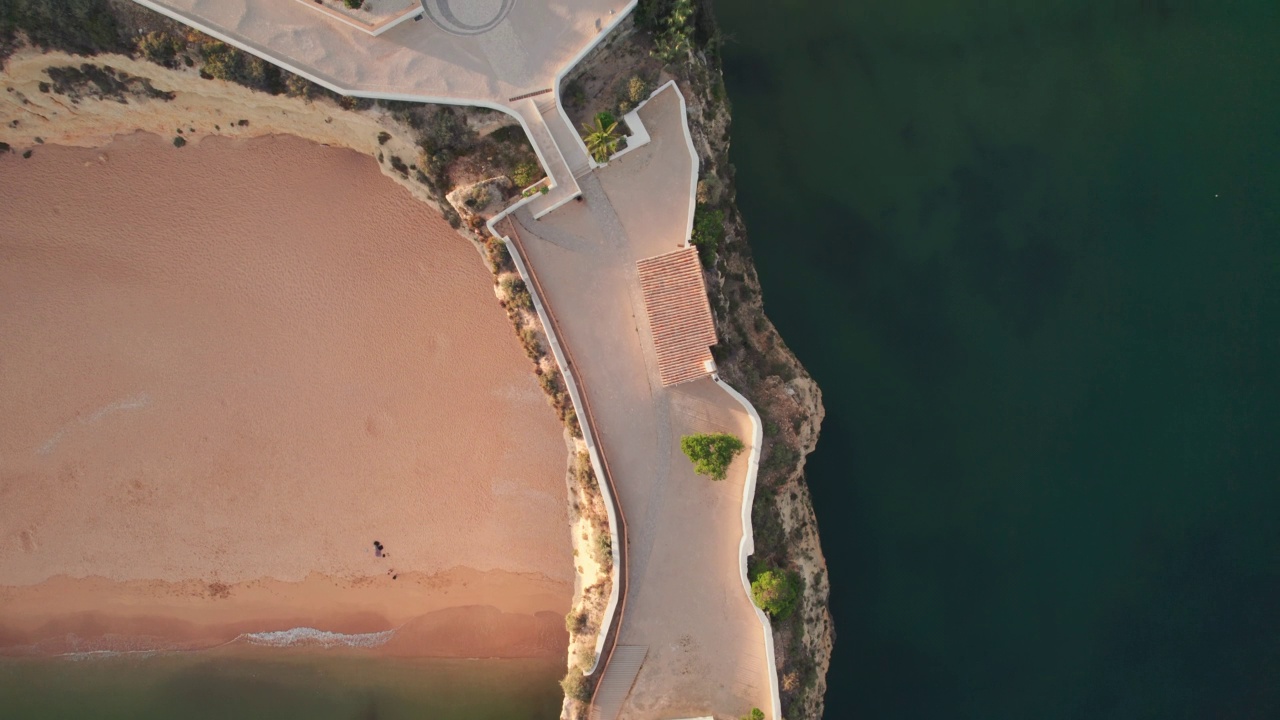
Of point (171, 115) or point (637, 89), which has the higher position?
point (171, 115)

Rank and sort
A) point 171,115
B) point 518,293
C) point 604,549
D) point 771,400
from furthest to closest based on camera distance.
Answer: point 171,115 → point 771,400 → point 604,549 → point 518,293

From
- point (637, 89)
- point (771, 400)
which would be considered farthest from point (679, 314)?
point (637, 89)

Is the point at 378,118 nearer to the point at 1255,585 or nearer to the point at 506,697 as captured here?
the point at 506,697

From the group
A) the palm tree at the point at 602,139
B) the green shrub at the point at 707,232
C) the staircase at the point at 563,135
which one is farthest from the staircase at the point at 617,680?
the palm tree at the point at 602,139

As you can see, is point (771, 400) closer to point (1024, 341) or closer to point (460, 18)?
point (1024, 341)

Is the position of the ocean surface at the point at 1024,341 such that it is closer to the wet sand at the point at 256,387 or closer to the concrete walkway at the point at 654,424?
the concrete walkway at the point at 654,424

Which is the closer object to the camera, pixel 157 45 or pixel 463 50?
pixel 157 45
